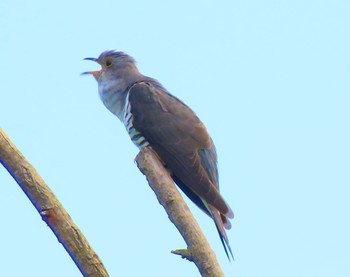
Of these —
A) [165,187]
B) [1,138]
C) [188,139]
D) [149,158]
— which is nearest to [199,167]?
[188,139]

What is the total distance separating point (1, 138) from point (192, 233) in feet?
3.32

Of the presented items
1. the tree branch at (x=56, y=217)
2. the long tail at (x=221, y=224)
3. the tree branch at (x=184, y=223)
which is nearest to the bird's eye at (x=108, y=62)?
the long tail at (x=221, y=224)

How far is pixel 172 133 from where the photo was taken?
6141 mm

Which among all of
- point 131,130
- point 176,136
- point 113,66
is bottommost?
point 176,136

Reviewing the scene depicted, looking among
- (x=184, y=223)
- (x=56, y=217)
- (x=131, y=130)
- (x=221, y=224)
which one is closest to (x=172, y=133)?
(x=131, y=130)

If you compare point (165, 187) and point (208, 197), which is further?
point (208, 197)

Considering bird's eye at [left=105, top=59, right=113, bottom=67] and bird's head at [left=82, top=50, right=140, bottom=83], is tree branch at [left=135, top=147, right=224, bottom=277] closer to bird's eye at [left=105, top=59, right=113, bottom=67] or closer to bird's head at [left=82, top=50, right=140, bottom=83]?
bird's head at [left=82, top=50, right=140, bottom=83]

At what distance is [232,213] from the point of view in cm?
507

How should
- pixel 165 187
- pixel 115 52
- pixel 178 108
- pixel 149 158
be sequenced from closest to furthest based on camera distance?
pixel 165 187, pixel 149 158, pixel 178 108, pixel 115 52

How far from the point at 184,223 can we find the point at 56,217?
2.30ft

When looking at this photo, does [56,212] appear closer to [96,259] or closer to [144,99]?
[96,259]

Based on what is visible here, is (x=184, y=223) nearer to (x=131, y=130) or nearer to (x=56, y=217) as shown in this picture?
(x=56, y=217)

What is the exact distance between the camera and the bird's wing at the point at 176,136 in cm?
577

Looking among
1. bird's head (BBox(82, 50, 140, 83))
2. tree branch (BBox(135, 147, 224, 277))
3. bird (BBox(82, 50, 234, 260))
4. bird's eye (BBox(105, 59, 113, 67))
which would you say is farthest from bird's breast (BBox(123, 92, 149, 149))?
tree branch (BBox(135, 147, 224, 277))
